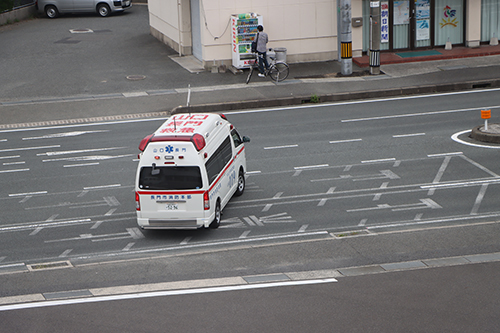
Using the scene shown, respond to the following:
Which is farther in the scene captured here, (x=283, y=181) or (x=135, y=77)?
(x=135, y=77)

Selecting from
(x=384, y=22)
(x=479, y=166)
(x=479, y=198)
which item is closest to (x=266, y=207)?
(x=479, y=198)

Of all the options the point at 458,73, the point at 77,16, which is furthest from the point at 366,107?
the point at 77,16

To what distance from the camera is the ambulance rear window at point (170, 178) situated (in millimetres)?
13016

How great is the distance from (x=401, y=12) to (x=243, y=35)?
24.3 ft

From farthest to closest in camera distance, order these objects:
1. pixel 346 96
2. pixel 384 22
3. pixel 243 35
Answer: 1. pixel 384 22
2. pixel 243 35
3. pixel 346 96

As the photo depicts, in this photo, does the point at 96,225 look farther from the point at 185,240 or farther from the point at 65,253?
the point at 185,240

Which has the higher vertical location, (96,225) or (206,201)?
(206,201)

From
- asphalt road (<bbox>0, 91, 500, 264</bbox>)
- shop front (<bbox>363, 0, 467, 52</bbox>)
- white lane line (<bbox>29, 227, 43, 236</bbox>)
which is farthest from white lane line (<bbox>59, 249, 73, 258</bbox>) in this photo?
shop front (<bbox>363, 0, 467, 52</bbox>)

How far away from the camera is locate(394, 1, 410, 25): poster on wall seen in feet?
95.0

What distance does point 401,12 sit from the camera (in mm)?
29062

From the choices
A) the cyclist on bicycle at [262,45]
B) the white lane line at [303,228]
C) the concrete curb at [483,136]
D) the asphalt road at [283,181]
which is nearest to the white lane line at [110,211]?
the asphalt road at [283,181]

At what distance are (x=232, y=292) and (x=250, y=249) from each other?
180 cm

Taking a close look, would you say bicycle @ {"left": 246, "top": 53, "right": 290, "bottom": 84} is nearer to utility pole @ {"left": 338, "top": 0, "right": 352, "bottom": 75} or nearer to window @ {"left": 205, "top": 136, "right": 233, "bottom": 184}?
utility pole @ {"left": 338, "top": 0, "right": 352, "bottom": 75}

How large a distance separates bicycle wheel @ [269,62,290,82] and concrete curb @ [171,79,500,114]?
2.69 meters
